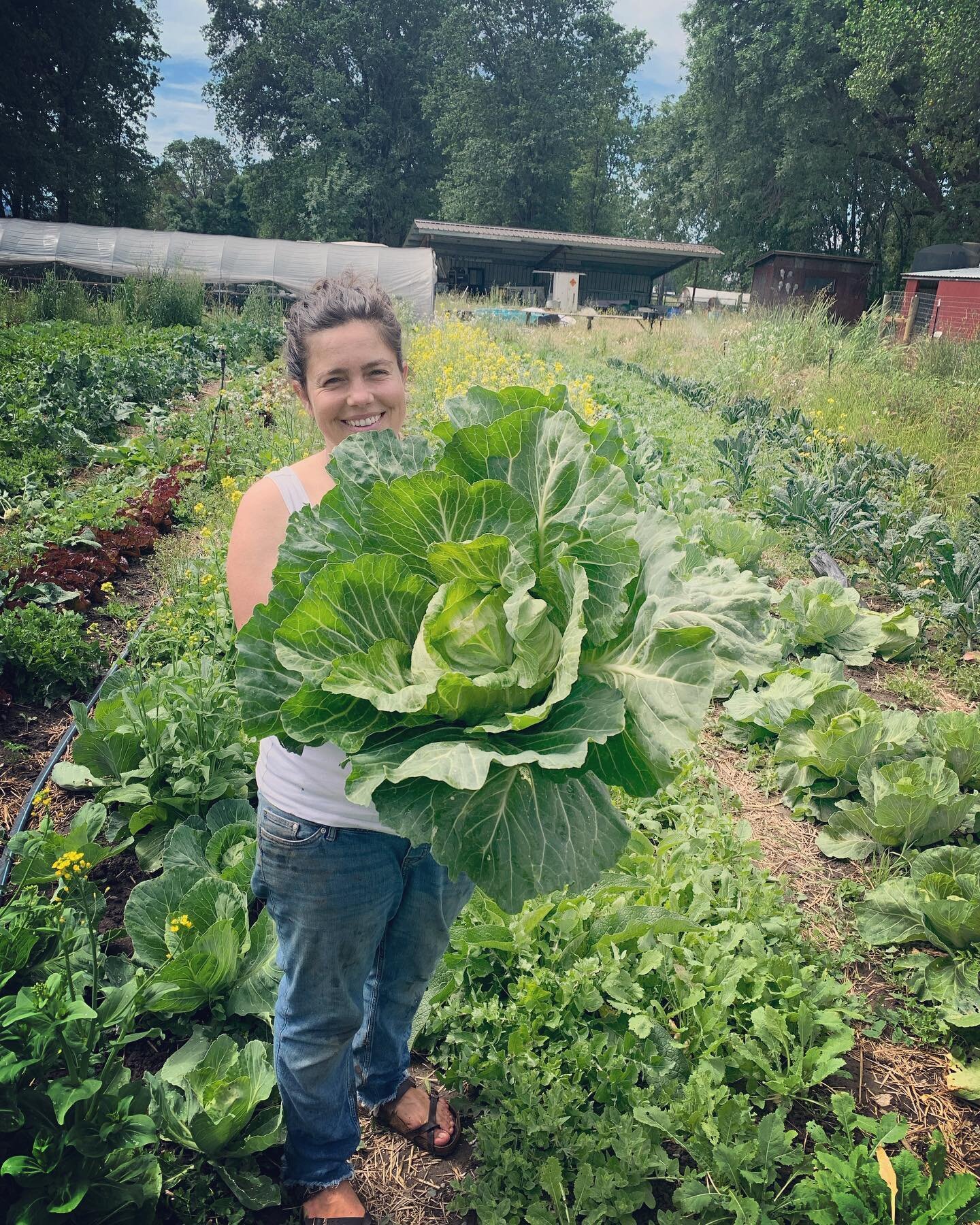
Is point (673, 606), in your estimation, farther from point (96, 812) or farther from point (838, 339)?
point (838, 339)

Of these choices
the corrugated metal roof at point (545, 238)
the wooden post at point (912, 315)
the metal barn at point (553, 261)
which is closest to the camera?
the wooden post at point (912, 315)

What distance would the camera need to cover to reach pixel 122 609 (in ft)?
14.5

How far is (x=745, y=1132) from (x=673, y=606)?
1688mm

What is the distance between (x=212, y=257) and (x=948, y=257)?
2376 centimetres

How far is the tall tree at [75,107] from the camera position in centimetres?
3325

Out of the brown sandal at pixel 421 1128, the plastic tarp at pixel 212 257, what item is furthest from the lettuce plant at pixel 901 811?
the plastic tarp at pixel 212 257

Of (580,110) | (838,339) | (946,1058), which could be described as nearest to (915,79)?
(838,339)

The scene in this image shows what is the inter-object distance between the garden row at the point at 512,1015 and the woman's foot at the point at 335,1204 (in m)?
0.10

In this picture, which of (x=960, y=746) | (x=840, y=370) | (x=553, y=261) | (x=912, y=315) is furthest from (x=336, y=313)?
(x=553, y=261)

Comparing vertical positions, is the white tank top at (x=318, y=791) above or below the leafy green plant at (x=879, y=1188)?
above

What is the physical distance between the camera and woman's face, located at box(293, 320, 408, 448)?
1.69 m

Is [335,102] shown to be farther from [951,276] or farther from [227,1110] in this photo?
[227,1110]

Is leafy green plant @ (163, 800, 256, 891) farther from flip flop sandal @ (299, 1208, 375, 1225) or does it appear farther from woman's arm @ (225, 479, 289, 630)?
woman's arm @ (225, 479, 289, 630)

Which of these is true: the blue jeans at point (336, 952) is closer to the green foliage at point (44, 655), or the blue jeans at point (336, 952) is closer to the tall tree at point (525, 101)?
the green foliage at point (44, 655)
